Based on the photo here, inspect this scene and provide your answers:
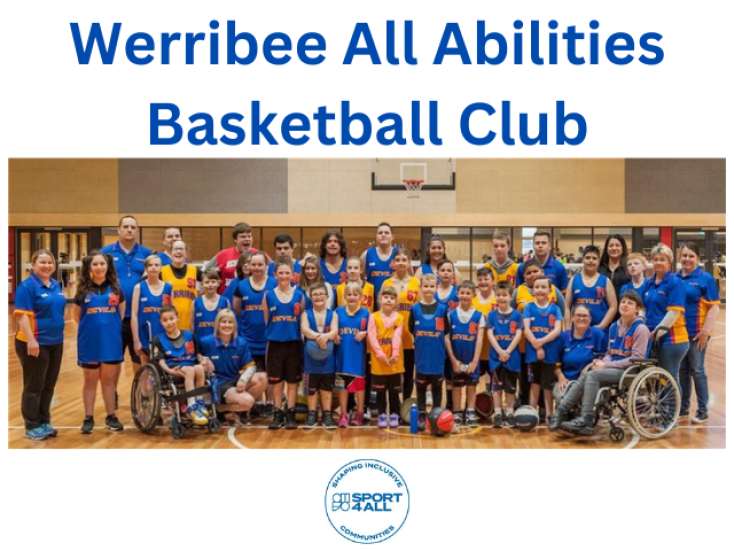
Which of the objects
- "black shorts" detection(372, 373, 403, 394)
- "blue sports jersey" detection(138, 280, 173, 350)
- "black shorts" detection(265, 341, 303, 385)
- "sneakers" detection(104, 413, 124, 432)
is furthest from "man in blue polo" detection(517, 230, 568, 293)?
"sneakers" detection(104, 413, 124, 432)

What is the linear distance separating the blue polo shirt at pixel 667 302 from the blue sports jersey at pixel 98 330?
4.20 metres

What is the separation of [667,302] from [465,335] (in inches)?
64.0

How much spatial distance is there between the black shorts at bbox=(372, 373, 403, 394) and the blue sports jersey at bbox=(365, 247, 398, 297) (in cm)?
73

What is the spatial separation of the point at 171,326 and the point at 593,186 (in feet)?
44.5

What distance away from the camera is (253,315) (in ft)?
17.9

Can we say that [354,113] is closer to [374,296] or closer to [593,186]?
[374,296]

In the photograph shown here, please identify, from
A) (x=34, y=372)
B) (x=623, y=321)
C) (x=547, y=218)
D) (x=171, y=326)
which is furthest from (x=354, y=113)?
(x=547, y=218)

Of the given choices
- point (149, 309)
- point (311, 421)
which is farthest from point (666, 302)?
point (149, 309)

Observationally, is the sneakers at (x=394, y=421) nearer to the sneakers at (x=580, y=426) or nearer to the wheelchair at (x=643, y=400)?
the sneakers at (x=580, y=426)

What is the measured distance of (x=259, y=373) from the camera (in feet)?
17.7

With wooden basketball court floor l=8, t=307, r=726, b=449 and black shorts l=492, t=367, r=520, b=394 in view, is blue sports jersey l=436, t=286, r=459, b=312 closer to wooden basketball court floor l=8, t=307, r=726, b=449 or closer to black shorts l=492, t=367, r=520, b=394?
black shorts l=492, t=367, r=520, b=394

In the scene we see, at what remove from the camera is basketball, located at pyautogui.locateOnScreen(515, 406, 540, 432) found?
514cm

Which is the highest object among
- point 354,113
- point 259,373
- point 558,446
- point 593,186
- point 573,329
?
point 593,186

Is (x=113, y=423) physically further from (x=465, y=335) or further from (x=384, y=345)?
(x=465, y=335)
